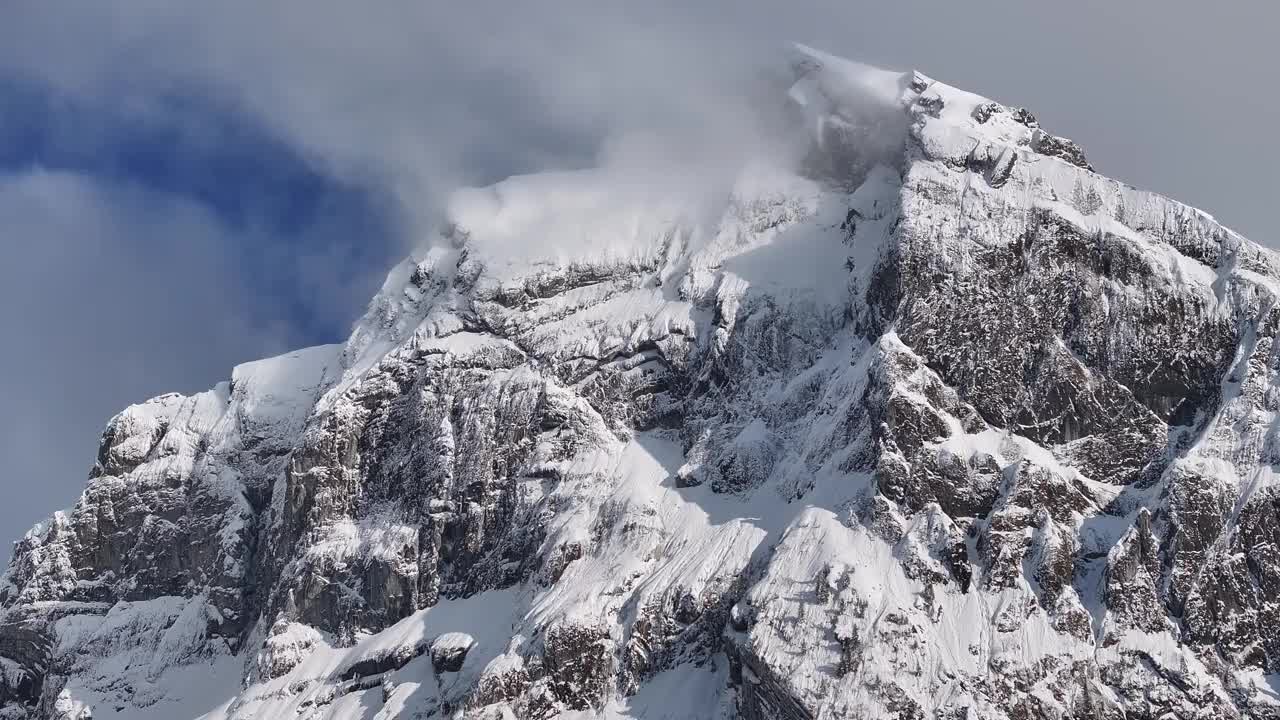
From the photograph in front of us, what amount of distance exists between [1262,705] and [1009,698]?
26.2 m

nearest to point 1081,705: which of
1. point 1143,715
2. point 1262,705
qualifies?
point 1143,715

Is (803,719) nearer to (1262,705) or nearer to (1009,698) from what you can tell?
(1009,698)

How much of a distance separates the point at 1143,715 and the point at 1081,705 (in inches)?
250

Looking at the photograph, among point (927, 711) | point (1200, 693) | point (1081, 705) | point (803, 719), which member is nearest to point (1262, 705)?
point (1200, 693)

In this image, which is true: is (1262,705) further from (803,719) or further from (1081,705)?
(803,719)

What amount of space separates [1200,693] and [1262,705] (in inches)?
260

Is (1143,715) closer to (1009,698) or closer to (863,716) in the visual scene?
(1009,698)

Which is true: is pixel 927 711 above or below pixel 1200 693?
above

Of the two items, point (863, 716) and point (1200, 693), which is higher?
point (863, 716)

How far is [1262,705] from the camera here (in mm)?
198500

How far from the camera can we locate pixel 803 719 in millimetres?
199625

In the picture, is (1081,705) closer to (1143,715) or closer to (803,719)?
(1143,715)

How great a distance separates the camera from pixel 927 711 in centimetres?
19838

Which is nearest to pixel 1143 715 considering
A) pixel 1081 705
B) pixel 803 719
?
pixel 1081 705
